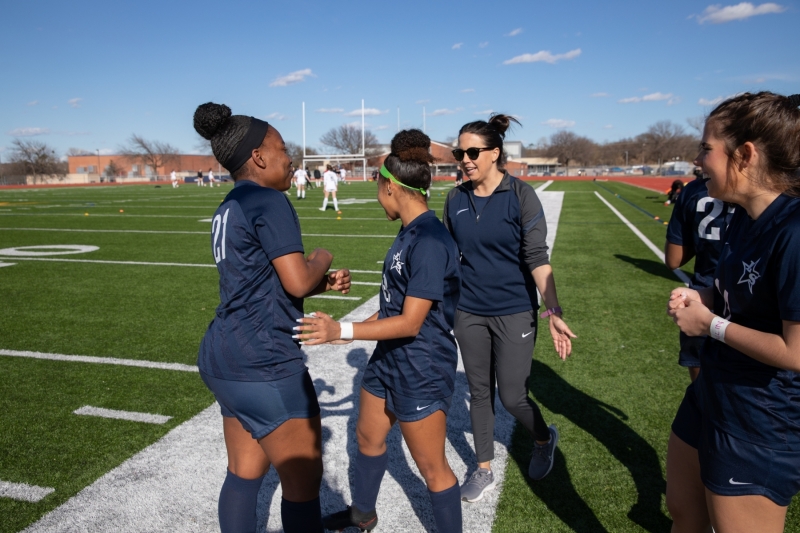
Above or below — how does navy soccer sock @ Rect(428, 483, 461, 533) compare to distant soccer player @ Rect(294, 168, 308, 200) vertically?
below

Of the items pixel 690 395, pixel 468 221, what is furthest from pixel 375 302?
pixel 690 395

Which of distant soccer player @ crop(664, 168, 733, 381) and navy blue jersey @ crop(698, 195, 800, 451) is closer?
navy blue jersey @ crop(698, 195, 800, 451)

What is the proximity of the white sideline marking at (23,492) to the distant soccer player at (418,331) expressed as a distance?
78.5 inches

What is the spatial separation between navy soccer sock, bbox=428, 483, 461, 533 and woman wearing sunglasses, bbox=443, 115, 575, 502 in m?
0.64

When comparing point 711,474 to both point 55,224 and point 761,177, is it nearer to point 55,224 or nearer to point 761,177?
point 761,177

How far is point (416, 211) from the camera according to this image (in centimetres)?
257

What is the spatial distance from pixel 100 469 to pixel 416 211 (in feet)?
8.35

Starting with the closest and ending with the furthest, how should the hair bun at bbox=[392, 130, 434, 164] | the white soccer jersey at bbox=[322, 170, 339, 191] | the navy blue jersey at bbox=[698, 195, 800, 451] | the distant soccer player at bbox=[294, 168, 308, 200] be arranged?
1. the navy blue jersey at bbox=[698, 195, 800, 451]
2. the hair bun at bbox=[392, 130, 434, 164]
3. the white soccer jersey at bbox=[322, 170, 339, 191]
4. the distant soccer player at bbox=[294, 168, 308, 200]

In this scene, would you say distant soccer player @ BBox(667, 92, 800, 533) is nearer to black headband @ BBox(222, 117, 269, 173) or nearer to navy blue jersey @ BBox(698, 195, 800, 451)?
navy blue jersey @ BBox(698, 195, 800, 451)

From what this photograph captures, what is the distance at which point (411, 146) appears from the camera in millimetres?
2535

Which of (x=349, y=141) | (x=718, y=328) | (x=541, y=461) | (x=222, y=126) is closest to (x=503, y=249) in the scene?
(x=541, y=461)

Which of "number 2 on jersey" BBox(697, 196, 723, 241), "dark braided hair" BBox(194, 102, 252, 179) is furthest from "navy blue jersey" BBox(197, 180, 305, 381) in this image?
"number 2 on jersey" BBox(697, 196, 723, 241)

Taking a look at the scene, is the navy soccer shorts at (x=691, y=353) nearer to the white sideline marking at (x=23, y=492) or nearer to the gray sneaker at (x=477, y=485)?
the gray sneaker at (x=477, y=485)

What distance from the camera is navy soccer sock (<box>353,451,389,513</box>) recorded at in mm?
2768
